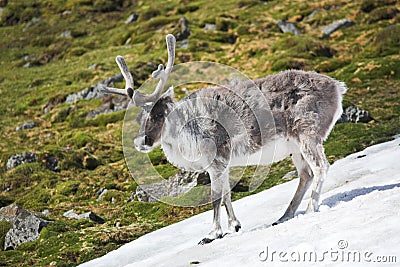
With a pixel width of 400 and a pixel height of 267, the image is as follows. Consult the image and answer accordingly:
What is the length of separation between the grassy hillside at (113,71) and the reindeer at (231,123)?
15.8 feet

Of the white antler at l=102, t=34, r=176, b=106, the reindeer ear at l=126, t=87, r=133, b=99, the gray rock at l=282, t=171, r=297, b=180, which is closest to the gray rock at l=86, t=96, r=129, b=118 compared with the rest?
the gray rock at l=282, t=171, r=297, b=180

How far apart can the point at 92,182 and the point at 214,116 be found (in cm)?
1205

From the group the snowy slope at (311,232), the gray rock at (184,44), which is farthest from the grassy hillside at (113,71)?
the snowy slope at (311,232)

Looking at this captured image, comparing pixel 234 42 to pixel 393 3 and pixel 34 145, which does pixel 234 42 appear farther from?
pixel 34 145

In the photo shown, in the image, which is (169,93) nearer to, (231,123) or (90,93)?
(231,123)

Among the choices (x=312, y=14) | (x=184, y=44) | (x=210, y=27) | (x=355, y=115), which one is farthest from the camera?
(x=210, y=27)

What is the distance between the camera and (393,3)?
41031mm

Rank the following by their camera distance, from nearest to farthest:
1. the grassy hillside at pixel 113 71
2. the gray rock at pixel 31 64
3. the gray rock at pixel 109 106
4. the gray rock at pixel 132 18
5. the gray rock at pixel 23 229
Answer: the gray rock at pixel 23 229
the grassy hillside at pixel 113 71
the gray rock at pixel 109 106
the gray rock at pixel 31 64
the gray rock at pixel 132 18

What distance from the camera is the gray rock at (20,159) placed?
79.8 ft

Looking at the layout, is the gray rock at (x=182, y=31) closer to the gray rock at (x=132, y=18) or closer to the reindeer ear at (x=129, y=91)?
the gray rock at (x=132, y=18)

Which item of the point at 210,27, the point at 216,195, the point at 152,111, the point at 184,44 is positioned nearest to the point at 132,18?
the point at 210,27

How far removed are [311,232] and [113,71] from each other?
3447 cm

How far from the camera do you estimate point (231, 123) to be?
34.1 ft

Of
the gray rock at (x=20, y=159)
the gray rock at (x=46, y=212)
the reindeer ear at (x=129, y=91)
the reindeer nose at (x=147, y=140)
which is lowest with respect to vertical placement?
the gray rock at (x=20, y=159)
